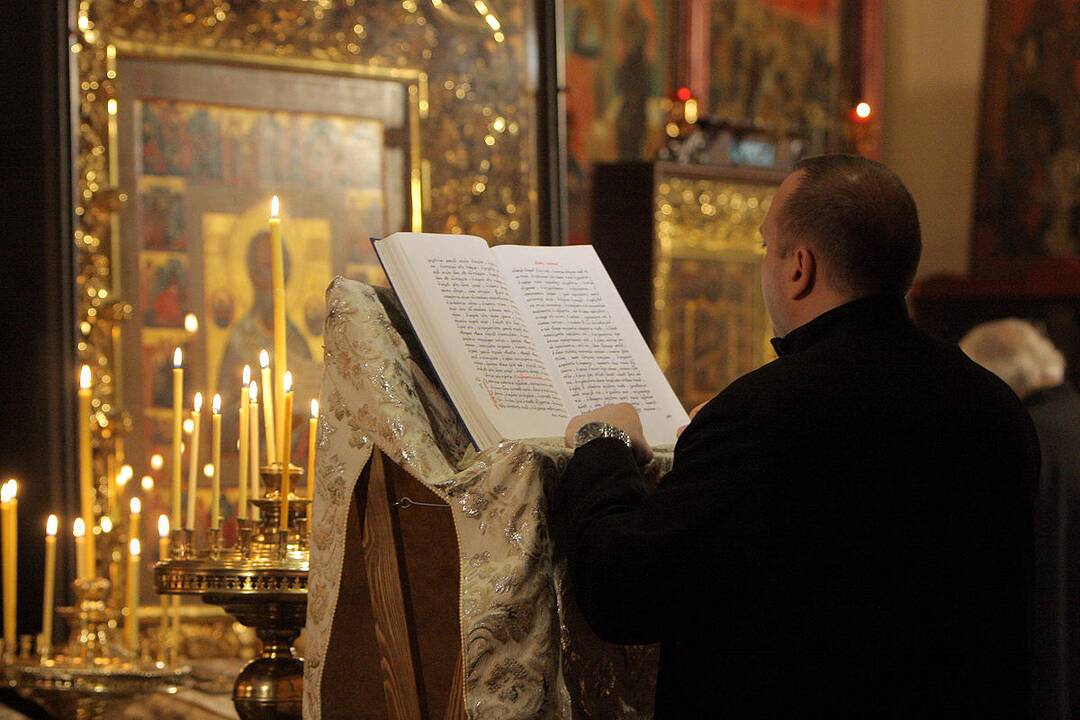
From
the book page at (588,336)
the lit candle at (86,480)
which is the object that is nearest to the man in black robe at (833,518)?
the book page at (588,336)

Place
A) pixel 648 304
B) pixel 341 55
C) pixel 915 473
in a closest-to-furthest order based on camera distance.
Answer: pixel 915 473 → pixel 341 55 → pixel 648 304

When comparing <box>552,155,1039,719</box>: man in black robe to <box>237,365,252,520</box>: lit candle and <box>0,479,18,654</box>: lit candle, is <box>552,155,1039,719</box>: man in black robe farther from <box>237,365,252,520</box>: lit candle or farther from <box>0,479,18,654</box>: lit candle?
<box>0,479,18,654</box>: lit candle

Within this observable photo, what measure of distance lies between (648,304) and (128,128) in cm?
273

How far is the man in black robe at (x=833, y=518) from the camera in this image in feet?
6.21

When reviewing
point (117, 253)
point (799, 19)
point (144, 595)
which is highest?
point (799, 19)

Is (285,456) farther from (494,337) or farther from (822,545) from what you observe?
(822,545)

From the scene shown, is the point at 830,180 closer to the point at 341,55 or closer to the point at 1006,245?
the point at 341,55

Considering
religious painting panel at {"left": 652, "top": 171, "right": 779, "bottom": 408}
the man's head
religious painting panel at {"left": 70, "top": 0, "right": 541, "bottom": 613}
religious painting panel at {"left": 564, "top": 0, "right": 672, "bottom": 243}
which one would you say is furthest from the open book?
religious painting panel at {"left": 564, "top": 0, "right": 672, "bottom": 243}

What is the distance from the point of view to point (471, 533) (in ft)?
6.86

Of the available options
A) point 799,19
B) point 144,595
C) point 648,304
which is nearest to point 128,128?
point 144,595

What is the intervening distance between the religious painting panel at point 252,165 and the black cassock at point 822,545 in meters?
2.83

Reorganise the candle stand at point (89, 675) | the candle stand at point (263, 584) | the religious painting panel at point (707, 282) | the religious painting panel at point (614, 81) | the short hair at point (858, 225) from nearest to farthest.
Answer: the short hair at point (858, 225) → the candle stand at point (263, 584) → the candle stand at point (89, 675) → the religious painting panel at point (707, 282) → the religious painting panel at point (614, 81)

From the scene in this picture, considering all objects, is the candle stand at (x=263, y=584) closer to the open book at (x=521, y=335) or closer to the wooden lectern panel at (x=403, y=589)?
the wooden lectern panel at (x=403, y=589)

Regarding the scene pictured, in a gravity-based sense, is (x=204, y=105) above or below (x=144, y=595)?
above
